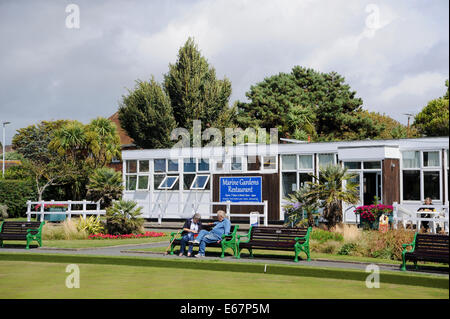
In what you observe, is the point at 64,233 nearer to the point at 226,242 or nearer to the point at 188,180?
the point at 226,242

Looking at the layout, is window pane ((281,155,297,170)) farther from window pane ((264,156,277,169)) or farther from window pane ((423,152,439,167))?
window pane ((423,152,439,167))

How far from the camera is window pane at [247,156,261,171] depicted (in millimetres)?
28672

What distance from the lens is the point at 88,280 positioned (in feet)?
39.0

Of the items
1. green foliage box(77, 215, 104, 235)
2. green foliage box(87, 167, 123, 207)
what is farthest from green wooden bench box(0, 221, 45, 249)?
green foliage box(87, 167, 123, 207)

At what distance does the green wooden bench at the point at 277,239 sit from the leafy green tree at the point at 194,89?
1335 inches

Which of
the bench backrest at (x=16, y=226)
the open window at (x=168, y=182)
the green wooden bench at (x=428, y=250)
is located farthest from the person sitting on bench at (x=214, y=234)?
the open window at (x=168, y=182)

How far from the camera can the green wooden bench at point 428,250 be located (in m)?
13.0

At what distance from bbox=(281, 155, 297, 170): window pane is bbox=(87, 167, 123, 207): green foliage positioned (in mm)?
7200

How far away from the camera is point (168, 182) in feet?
101

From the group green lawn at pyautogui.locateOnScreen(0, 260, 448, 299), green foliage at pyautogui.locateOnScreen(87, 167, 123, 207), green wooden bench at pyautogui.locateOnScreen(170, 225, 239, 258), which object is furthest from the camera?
green foliage at pyautogui.locateOnScreen(87, 167, 123, 207)

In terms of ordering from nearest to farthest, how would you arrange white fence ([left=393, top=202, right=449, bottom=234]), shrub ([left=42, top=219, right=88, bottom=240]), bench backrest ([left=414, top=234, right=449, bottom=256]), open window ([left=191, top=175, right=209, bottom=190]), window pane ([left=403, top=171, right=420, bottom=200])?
bench backrest ([left=414, top=234, right=449, bottom=256]), white fence ([left=393, top=202, right=449, bottom=234]), shrub ([left=42, top=219, right=88, bottom=240]), window pane ([left=403, top=171, right=420, bottom=200]), open window ([left=191, top=175, right=209, bottom=190])

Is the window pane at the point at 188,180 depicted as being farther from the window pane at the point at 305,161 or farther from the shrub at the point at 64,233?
the shrub at the point at 64,233
